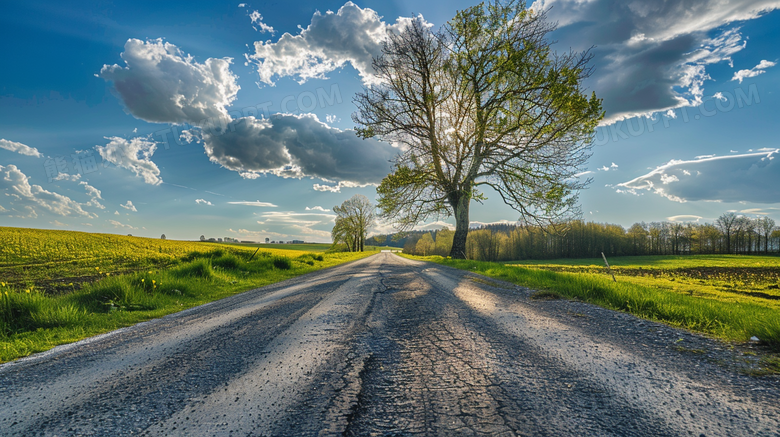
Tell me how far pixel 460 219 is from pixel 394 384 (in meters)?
13.7

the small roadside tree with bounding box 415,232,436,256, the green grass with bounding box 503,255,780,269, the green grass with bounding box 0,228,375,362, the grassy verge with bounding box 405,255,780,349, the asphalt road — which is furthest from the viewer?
the small roadside tree with bounding box 415,232,436,256

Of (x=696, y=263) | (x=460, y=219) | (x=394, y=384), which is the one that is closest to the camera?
(x=394, y=384)

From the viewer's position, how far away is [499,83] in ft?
41.8

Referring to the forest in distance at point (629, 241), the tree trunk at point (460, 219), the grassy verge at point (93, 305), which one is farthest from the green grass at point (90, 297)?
the forest in distance at point (629, 241)

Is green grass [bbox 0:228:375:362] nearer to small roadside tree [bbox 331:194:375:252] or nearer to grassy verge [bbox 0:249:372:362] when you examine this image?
grassy verge [bbox 0:249:372:362]

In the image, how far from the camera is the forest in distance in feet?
214

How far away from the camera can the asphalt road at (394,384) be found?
1395mm

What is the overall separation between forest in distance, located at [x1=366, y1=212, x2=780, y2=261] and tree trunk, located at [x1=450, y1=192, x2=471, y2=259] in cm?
5796

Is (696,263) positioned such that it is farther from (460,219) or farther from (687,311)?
(687,311)

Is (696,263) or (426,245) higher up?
(696,263)

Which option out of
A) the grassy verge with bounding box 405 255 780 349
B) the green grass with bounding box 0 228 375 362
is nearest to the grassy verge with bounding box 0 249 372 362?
the green grass with bounding box 0 228 375 362

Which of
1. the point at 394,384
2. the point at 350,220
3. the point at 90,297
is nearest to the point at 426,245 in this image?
the point at 350,220

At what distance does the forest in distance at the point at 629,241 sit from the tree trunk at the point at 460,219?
2282 inches

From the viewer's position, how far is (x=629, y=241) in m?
75.9
